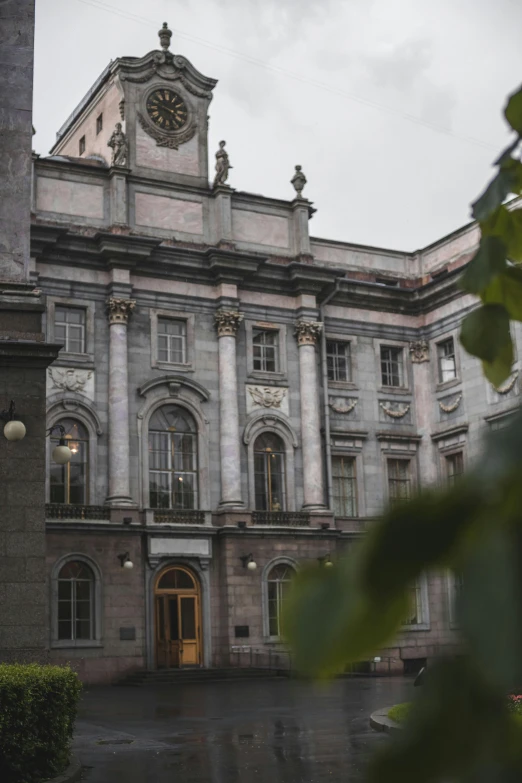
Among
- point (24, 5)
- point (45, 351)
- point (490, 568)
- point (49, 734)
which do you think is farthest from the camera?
point (24, 5)

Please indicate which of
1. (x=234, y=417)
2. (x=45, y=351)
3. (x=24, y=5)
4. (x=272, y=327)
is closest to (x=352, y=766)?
(x=45, y=351)

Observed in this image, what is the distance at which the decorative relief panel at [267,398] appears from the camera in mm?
36000

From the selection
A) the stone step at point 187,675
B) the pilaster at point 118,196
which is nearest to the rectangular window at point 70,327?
the pilaster at point 118,196

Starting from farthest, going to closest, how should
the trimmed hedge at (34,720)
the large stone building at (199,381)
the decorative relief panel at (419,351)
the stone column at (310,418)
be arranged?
the decorative relief panel at (419,351) → the stone column at (310,418) → the large stone building at (199,381) → the trimmed hedge at (34,720)

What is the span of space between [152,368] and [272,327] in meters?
4.74

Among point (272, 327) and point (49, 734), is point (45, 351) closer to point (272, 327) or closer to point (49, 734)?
point (49, 734)

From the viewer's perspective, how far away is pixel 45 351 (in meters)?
14.4

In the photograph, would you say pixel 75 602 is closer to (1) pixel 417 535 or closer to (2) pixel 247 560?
(2) pixel 247 560

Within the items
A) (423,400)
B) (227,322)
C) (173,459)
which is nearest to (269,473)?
(173,459)

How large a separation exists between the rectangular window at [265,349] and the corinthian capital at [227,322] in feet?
4.12

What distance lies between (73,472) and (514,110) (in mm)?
32413

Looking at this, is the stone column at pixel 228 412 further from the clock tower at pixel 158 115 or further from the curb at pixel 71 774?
the curb at pixel 71 774

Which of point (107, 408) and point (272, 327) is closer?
point (107, 408)

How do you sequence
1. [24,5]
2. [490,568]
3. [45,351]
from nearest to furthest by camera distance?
[490,568]
[45,351]
[24,5]
